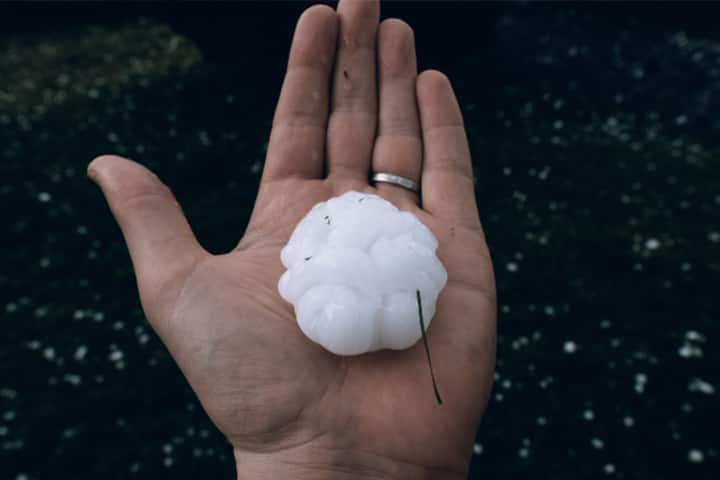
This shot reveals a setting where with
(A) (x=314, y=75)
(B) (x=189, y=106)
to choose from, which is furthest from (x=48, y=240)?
(A) (x=314, y=75)

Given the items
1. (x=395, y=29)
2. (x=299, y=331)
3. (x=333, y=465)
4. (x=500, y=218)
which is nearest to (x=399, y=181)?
(x=395, y=29)

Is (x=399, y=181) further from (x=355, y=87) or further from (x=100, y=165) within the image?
(x=100, y=165)

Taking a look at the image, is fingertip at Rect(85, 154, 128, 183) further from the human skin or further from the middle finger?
the middle finger

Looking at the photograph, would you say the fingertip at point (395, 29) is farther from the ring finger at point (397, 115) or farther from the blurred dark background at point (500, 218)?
the blurred dark background at point (500, 218)

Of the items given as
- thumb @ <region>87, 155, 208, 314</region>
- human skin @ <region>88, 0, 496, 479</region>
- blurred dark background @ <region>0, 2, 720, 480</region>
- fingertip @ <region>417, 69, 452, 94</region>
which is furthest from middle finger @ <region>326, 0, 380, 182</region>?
blurred dark background @ <region>0, 2, 720, 480</region>

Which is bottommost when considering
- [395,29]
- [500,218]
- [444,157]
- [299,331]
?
[500,218]
